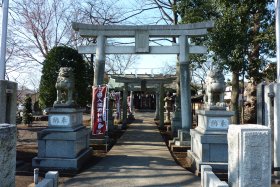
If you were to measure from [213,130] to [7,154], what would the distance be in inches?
264

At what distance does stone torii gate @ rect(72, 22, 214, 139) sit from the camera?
14.3m

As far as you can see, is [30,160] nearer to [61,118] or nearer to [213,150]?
[61,118]

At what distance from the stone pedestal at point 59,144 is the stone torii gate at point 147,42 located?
4.48 metres

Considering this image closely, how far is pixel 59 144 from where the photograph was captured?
9.86 m

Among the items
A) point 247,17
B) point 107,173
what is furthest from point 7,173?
point 247,17

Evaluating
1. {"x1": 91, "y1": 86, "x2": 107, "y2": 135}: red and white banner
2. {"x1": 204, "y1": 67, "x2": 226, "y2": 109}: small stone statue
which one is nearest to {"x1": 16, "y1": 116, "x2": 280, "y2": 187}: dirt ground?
{"x1": 91, "y1": 86, "x2": 107, "y2": 135}: red and white banner

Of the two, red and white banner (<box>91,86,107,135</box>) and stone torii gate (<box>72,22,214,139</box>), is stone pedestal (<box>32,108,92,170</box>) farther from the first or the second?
stone torii gate (<box>72,22,214,139</box>)

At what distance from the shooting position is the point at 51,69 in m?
20.8

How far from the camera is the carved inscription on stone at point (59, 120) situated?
1002cm

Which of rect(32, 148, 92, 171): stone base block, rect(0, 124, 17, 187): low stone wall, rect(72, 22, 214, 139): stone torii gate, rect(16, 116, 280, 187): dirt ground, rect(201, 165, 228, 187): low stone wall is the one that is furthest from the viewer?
rect(72, 22, 214, 139): stone torii gate

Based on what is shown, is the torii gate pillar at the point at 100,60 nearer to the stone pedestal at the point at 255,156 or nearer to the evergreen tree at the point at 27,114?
the stone pedestal at the point at 255,156

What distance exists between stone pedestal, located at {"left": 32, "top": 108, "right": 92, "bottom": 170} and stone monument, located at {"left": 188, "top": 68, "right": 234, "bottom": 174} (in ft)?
11.6

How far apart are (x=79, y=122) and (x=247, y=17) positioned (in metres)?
8.77

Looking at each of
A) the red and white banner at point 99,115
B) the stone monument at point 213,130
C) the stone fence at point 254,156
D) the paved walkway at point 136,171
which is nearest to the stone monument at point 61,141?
the paved walkway at point 136,171
